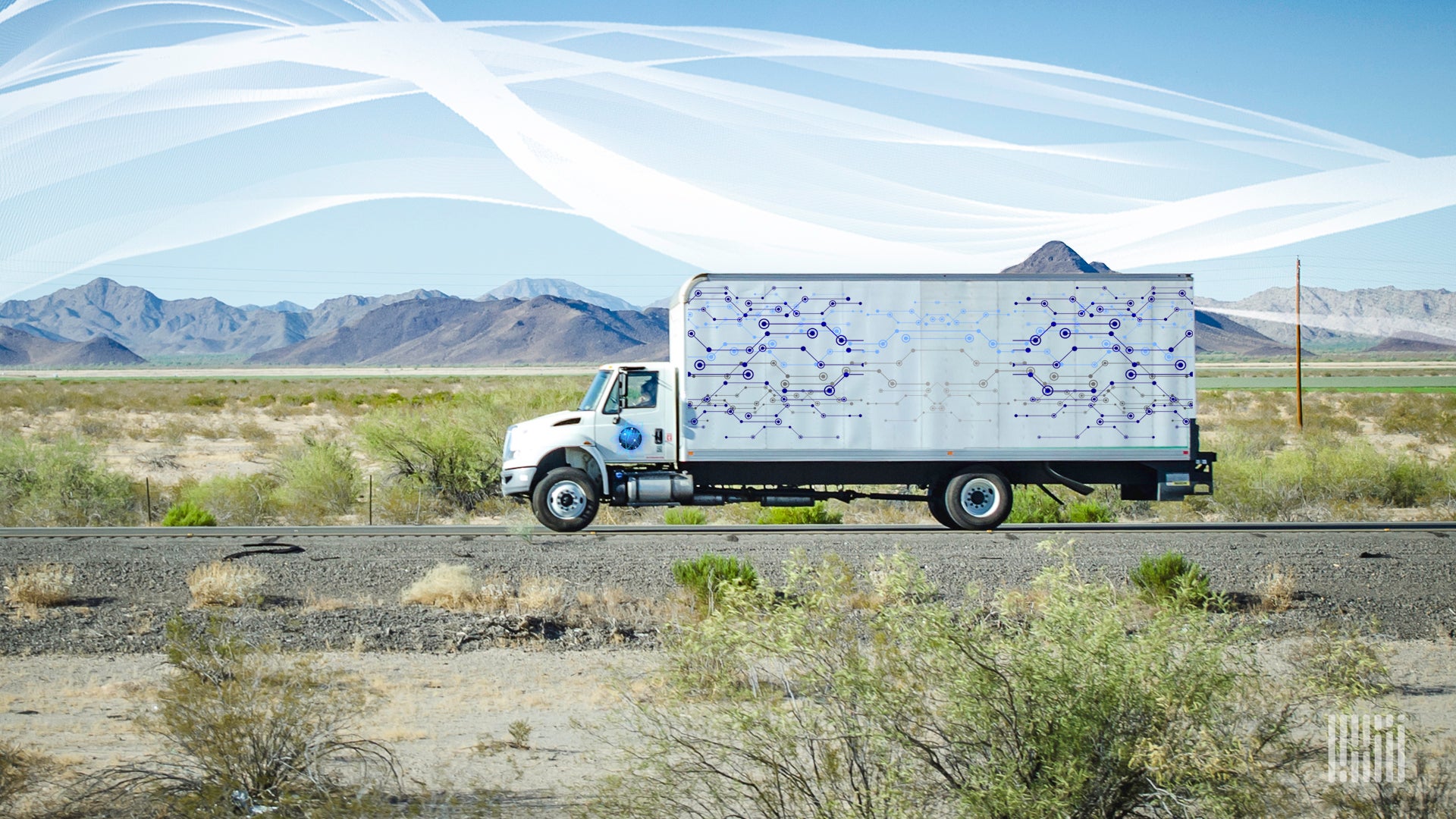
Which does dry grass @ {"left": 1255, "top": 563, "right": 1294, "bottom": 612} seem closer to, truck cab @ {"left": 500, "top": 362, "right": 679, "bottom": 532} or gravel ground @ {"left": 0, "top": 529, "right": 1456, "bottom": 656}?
gravel ground @ {"left": 0, "top": 529, "right": 1456, "bottom": 656}

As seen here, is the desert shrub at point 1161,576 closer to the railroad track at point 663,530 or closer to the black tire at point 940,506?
the railroad track at point 663,530

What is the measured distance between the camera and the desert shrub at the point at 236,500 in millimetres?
21234

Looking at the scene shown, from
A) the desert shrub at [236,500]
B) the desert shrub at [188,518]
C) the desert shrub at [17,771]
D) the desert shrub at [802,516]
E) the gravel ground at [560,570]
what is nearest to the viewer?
the desert shrub at [17,771]

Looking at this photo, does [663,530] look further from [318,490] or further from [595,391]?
[318,490]

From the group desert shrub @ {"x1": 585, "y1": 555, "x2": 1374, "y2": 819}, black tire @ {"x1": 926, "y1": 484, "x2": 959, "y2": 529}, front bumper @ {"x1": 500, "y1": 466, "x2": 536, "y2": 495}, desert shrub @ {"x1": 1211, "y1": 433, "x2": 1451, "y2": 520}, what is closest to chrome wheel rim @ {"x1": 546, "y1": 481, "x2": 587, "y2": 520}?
front bumper @ {"x1": 500, "y1": 466, "x2": 536, "y2": 495}

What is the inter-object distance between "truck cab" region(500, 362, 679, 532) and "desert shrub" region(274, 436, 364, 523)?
6.38 meters

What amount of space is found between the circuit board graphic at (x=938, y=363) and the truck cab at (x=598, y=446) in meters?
0.66

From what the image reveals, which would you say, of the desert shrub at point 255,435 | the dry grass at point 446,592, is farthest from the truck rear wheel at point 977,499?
the desert shrub at point 255,435

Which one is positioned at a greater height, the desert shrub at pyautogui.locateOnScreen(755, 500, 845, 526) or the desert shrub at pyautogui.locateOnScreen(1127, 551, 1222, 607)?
the desert shrub at pyautogui.locateOnScreen(755, 500, 845, 526)

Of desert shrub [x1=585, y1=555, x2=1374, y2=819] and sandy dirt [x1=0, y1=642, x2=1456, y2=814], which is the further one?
sandy dirt [x1=0, y1=642, x2=1456, y2=814]

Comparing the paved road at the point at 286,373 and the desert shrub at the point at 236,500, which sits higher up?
the paved road at the point at 286,373

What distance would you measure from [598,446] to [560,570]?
3284 millimetres

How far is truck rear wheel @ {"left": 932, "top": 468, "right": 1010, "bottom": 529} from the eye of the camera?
673 inches

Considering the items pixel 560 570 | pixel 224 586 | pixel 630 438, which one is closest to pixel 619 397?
pixel 630 438
